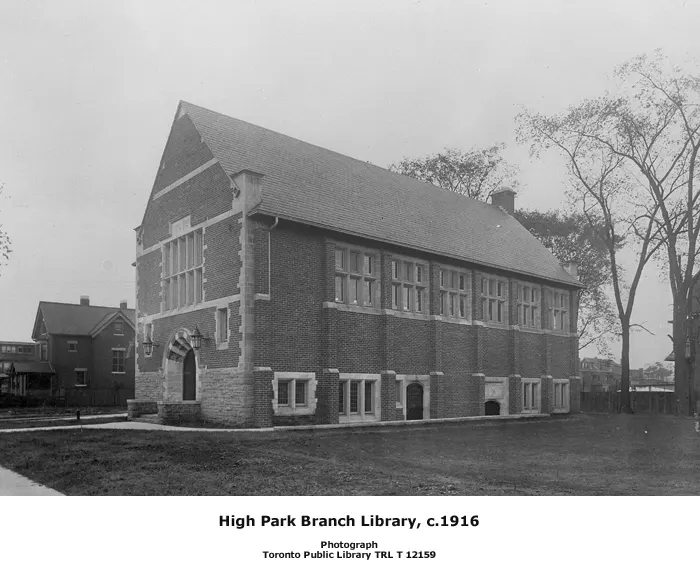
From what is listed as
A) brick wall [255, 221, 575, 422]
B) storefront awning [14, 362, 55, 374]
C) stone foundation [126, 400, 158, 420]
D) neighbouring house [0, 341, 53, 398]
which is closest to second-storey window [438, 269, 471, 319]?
brick wall [255, 221, 575, 422]

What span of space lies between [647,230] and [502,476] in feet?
89.5

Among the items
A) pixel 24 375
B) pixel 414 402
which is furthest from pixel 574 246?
pixel 24 375

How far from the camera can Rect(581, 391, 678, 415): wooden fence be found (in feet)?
114

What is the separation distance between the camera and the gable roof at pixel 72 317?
177 ft

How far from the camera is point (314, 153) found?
26250 mm

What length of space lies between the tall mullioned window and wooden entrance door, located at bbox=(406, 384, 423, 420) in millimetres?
7866

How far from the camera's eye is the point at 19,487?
9.79 metres

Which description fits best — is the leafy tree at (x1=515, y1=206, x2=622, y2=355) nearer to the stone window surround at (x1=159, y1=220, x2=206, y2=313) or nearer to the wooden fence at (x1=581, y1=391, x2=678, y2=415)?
the wooden fence at (x1=581, y1=391, x2=678, y2=415)

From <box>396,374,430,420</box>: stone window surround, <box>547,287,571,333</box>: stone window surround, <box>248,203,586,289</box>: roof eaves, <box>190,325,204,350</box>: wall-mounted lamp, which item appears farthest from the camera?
<box>547,287,571,333</box>: stone window surround

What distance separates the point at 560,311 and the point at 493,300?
570cm

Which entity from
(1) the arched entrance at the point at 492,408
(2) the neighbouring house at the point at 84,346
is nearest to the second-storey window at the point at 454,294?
(1) the arched entrance at the point at 492,408

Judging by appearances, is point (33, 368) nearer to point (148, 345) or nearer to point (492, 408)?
point (148, 345)
